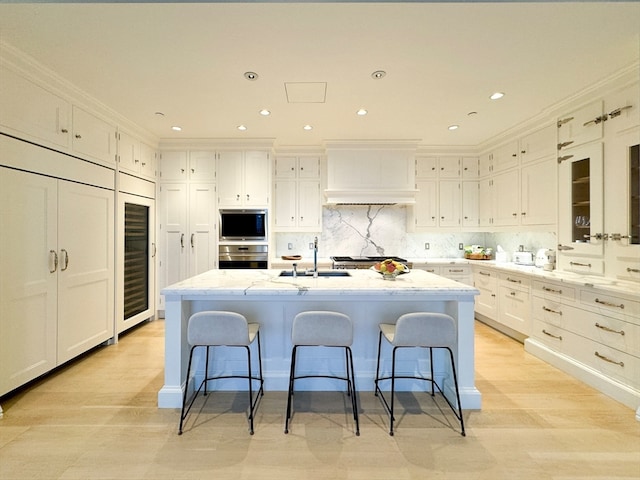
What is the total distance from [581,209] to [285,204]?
3570 mm

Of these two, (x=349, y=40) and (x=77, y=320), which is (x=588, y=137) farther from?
(x=77, y=320)

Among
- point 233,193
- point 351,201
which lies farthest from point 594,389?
point 233,193

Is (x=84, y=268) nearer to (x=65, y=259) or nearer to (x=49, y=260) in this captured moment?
(x=65, y=259)

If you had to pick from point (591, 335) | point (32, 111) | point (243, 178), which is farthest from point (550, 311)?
point (32, 111)

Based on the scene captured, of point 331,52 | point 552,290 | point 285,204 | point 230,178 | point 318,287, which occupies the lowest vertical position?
point 552,290

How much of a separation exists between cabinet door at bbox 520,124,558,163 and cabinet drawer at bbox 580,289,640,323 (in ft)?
5.19

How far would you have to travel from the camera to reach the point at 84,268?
2.95 m

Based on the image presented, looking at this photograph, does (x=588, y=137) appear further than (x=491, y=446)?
Yes

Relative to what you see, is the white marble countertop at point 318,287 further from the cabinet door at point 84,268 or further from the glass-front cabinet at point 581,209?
the glass-front cabinet at point 581,209

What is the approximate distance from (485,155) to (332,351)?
12.9ft

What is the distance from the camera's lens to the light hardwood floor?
1631 mm

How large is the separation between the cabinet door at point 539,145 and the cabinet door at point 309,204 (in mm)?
2774

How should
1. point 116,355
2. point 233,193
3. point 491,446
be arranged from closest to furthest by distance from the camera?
point 491,446
point 116,355
point 233,193

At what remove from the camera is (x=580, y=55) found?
2.25 m
